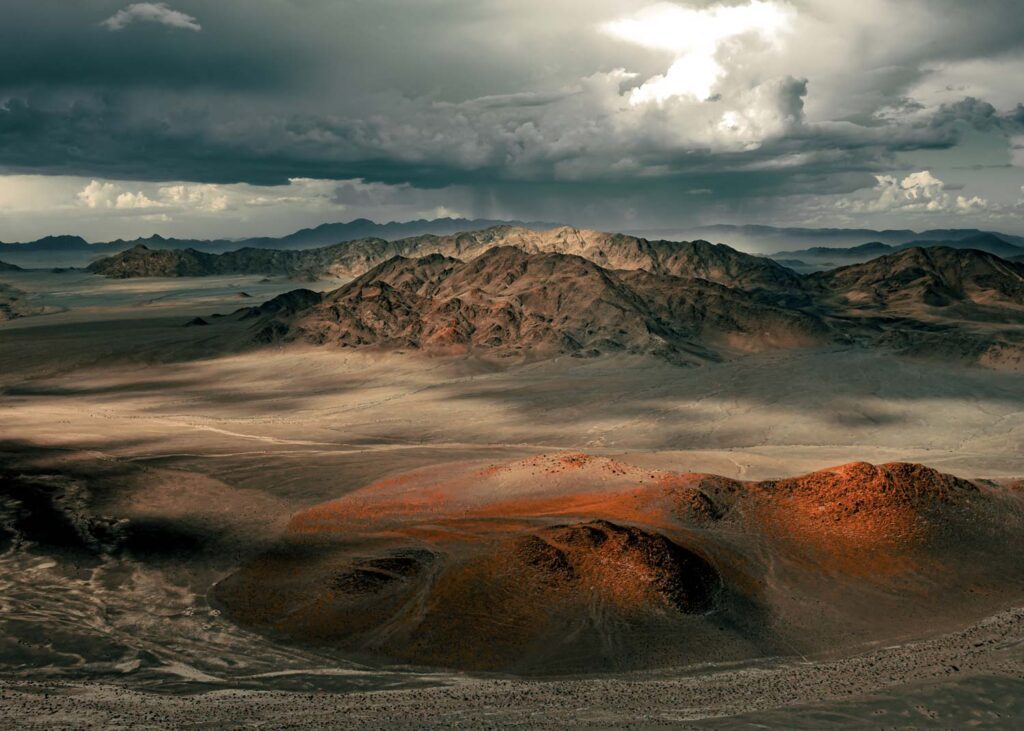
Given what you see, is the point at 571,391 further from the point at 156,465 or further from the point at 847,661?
the point at 847,661

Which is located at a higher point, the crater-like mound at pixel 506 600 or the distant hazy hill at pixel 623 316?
the distant hazy hill at pixel 623 316

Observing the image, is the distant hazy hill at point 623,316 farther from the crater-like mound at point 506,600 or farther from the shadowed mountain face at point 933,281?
the crater-like mound at point 506,600

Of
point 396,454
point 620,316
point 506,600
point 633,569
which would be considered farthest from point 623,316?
point 506,600

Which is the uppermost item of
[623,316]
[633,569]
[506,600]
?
[623,316]

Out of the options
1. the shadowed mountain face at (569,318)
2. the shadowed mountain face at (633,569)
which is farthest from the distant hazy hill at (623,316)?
the shadowed mountain face at (633,569)

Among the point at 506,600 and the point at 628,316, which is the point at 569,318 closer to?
the point at 628,316

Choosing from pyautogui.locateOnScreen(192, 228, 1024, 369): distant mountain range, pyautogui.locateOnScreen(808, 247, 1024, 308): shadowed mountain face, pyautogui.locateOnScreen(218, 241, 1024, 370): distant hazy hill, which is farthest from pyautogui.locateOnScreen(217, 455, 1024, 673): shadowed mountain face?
pyautogui.locateOnScreen(808, 247, 1024, 308): shadowed mountain face

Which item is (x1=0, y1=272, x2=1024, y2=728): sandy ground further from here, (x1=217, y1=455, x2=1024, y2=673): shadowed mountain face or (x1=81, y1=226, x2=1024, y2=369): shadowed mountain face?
(x1=81, y1=226, x2=1024, y2=369): shadowed mountain face
